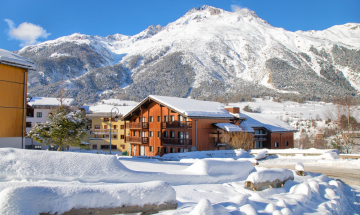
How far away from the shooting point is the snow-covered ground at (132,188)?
4.87 metres

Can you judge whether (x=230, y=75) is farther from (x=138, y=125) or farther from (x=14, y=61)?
(x=14, y=61)

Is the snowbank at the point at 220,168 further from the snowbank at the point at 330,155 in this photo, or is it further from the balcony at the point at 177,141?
the balcony at the point at 177,141

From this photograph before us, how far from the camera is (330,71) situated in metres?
170

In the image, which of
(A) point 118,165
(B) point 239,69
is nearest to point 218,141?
(A) point 118,165

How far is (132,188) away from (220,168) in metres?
5.54

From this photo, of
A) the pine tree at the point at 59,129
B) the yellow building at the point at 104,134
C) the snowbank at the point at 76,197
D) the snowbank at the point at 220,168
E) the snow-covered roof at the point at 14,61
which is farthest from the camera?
the yellow building at the point at 104,134

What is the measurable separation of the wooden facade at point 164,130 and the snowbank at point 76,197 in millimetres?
26449

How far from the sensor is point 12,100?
61.0 ft

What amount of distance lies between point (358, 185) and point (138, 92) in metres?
147

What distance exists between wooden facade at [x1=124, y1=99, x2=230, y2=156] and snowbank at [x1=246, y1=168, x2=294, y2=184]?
21.7m

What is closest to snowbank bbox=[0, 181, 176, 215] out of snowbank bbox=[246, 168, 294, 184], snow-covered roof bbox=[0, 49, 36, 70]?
snowbank bbox=[246, 168, 294, 184]

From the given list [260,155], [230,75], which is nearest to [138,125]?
[260,155]

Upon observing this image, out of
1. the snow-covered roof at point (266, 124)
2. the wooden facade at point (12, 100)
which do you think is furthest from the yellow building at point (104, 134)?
the wooden facade at point (12, 100)

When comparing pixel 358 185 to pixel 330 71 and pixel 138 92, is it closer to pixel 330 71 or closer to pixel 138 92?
pixel 138 92
